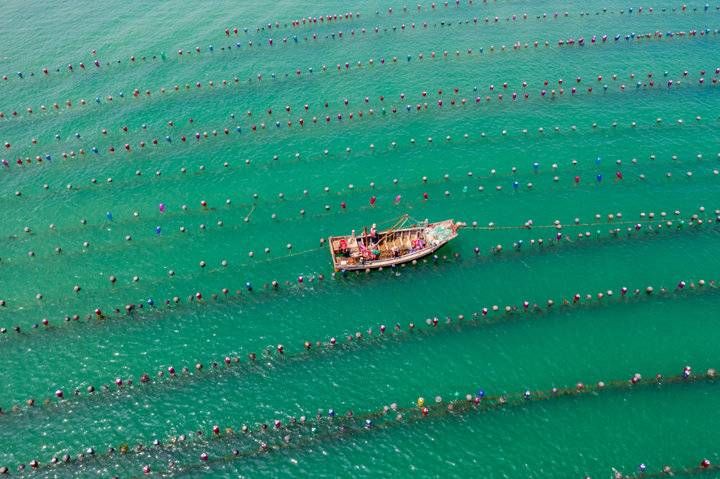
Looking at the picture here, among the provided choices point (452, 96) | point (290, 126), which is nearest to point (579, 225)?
point (452, 96)

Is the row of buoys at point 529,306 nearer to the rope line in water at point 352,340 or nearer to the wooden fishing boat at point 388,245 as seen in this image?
the rope line in water at point 352,340

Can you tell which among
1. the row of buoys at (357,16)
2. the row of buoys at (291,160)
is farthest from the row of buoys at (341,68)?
the row of buoys at (291,160)

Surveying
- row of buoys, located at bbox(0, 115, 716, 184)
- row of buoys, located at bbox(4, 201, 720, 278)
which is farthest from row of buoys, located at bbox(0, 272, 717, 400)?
row of buoys, located at bbox(0, 115, 716, 184)

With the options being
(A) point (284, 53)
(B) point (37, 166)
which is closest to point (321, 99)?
(A) point (284, 53)

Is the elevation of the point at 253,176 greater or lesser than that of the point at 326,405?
greater

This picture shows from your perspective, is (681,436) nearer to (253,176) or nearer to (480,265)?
(480,265)

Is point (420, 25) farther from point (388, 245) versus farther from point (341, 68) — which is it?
point (388, 245)

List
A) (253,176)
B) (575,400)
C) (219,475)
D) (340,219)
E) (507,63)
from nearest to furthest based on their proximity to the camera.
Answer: (219,475)
(575,400)
(340,219)
(253,176)
(507,63)

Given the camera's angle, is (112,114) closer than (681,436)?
No
